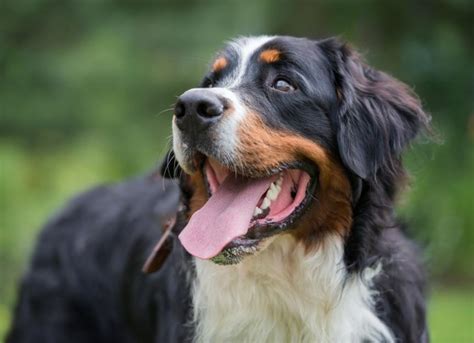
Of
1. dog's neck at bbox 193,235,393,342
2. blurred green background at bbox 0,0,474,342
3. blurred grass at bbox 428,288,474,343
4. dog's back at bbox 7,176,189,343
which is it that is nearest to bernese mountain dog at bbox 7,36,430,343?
dog's neck at bbox 193,235,393,342

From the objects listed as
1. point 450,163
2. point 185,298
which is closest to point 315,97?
point 185,298

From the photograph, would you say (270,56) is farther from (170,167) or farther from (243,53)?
(170,167)

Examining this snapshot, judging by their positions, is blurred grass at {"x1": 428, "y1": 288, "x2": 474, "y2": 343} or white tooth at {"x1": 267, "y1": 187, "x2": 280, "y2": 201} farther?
blurred grass at {"x1": 428, "y1": 288, "x2": 474, "y2": 343}

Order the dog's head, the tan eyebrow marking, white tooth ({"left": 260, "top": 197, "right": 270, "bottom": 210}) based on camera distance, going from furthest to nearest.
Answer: the tan eyebrow marking → white tooth ({"left": 260, "top": 197, "right": 270, "bottom": 210}) → the dog's head

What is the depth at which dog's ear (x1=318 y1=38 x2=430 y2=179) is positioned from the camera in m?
3.97

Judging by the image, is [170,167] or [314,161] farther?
[170,167]

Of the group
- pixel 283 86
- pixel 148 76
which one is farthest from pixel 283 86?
pixel 148 76

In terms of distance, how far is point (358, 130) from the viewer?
400 cm

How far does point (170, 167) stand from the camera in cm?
443

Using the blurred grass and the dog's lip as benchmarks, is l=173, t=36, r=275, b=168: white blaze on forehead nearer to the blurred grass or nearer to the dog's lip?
the dog's lip

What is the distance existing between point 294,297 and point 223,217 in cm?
49

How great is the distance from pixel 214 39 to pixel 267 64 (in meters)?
8.27

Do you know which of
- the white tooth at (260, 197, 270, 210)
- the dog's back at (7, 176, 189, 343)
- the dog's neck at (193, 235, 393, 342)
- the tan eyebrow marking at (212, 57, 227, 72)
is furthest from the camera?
the dog's back at (7, 176, 189, 343)

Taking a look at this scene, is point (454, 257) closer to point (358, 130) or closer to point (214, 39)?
point (214, 39)
